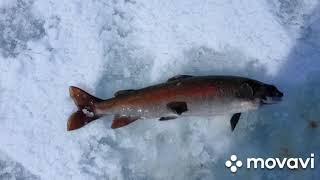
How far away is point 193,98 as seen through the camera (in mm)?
3422

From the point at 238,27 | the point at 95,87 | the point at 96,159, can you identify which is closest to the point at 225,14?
the point at 238,27

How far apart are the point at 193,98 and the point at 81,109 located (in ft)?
2.78

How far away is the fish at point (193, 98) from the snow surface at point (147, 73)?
35 cm

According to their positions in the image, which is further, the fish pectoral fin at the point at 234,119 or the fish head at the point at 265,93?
the fish pectoral fin at the point at 234,119

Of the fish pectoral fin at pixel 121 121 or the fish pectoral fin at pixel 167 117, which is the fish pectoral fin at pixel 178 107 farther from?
the fish pectoral fin at pixel 121 121

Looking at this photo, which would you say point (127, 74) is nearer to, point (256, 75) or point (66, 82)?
point (66, 82)

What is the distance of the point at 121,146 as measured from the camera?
388 cm

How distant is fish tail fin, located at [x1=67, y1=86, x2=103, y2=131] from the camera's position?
11.9 ft

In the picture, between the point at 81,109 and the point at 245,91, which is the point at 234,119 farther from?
the point at 81,109

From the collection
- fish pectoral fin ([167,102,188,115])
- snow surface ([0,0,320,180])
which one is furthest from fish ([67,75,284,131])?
snow surface ([0,0,320,180])

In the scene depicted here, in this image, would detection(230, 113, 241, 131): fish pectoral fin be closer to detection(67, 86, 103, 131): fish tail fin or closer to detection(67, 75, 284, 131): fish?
detection(67, 75, 284, 131): fish

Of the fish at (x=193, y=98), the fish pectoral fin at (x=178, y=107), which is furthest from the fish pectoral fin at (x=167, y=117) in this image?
the fish pectoral fin at (x=178, y=107)

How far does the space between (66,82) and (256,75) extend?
4.89 ft

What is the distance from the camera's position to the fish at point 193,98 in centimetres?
341
